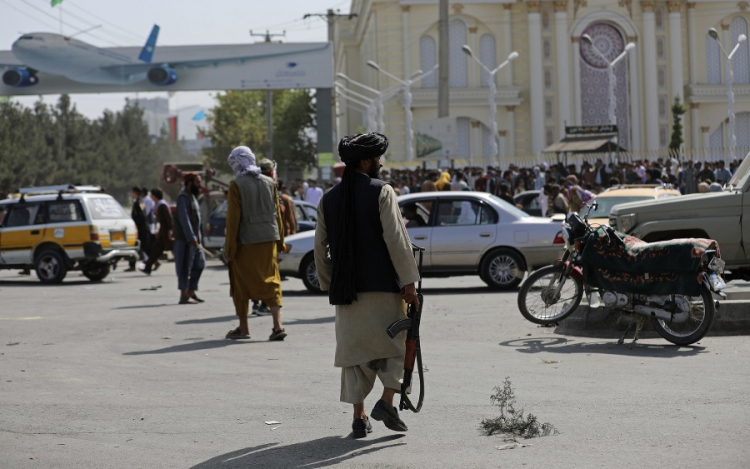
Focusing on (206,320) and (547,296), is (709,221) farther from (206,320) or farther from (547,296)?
(206,320)

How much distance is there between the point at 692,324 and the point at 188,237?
7.09 m

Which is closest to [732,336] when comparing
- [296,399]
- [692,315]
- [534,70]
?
[692,315]

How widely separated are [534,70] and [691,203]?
178 ft

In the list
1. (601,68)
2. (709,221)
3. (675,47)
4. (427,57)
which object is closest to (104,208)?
(709,221)

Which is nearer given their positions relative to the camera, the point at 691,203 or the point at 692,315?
the point at 692,315

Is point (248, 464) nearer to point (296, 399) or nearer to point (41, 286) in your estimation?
point (296, 399)

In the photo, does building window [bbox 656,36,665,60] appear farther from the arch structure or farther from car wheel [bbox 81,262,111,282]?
car wheel [bbox 81,262,111,282]


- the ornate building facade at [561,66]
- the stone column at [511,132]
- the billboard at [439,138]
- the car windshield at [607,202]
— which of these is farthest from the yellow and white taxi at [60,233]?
the stone column at [511,132]

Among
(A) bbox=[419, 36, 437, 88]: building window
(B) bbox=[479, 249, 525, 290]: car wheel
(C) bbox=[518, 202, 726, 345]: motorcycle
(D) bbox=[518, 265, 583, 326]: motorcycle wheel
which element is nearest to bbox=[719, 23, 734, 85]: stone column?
(A) bbox=[419, 36, 437, 88]: building window

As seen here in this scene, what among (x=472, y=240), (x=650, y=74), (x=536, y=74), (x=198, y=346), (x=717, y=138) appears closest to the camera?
(x=198, y=346)

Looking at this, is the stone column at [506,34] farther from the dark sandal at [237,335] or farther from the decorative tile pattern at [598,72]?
the dark sandal at [237,335]

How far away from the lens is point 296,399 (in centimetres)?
808

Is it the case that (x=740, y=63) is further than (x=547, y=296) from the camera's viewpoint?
Yes

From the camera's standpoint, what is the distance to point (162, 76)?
49031 mm
